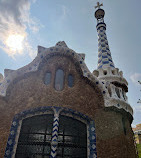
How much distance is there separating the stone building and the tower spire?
2767 mm

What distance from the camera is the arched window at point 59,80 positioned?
5309mm

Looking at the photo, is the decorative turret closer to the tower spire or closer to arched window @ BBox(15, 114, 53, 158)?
the tower spire

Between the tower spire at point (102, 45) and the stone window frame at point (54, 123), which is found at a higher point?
the tower spire at point (102, 45)

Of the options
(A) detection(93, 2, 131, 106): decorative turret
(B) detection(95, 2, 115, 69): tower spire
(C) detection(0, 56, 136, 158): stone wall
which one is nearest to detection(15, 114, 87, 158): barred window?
(C) detection(0, 56, 136, 158): stone wall

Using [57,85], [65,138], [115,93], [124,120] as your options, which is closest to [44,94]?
[57,85]

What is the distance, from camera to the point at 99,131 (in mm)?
4797

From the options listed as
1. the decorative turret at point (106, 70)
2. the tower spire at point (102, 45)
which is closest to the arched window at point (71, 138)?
the decorative turret at point (106, 70)

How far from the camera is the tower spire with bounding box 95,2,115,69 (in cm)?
847

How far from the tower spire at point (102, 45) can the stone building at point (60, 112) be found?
2767 mm

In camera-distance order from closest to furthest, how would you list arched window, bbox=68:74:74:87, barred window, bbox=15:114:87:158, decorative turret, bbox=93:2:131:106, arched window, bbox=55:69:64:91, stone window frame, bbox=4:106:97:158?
stone window frame, bbox=4:106:97:158 < barred window, bbox=15:114:87:158 < arched window, bbox=55:69:64:91 < arched window, bbox=68:74:74:87 < decorative turret, bbox=93:2:131:106

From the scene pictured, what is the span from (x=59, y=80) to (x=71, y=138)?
1.99 m

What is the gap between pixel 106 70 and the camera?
7492 mm

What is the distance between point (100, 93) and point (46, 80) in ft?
6.51

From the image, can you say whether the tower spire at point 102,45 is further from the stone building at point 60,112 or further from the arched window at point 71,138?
the arched window at point 71,138
